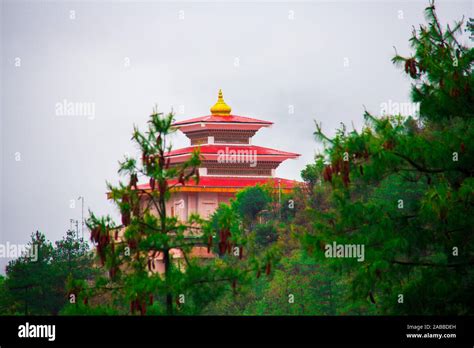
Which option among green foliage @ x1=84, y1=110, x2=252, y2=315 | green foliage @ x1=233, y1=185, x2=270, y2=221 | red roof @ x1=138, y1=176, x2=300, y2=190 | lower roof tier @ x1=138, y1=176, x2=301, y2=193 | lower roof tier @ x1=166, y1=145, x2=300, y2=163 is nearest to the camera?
green foliage @ x1=84, y1=110, x2=252, y2=315

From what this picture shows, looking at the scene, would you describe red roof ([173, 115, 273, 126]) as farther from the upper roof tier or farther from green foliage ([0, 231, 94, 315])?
green foliage ([0, 231, 94, 315])

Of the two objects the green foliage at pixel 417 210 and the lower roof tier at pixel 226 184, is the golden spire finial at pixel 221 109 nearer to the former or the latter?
the lower roof tier at pixel 226 184

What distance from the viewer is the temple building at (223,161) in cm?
6338

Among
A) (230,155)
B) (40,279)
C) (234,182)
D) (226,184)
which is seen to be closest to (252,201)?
(226,184)

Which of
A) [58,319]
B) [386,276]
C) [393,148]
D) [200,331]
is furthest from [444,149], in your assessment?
[58,319]

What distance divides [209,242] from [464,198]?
4.29 meters

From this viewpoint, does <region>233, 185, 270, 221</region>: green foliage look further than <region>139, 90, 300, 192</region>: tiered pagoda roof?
No

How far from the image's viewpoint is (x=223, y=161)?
63.8m

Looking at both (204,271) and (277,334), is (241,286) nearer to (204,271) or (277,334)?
(204,271)

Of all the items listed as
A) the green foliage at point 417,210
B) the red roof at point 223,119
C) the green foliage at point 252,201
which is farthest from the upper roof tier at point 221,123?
the green foliage at point 417,210

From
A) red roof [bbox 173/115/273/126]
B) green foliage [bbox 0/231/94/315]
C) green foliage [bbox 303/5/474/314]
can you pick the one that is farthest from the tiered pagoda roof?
green foliage [bbox 303/5/474/314]

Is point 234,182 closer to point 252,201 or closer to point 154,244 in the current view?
point 252,201

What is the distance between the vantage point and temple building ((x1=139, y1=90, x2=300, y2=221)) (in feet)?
208

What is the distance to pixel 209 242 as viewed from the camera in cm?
2428
